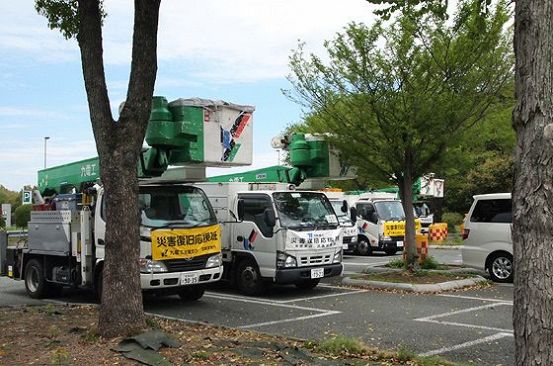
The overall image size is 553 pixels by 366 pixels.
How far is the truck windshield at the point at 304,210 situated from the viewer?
12172 mm

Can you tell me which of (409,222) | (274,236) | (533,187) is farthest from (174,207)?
(533,187)

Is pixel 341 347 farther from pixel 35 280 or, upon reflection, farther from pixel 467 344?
pixel 35 280

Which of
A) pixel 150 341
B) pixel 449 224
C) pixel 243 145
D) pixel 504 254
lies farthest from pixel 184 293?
pixel 449 224

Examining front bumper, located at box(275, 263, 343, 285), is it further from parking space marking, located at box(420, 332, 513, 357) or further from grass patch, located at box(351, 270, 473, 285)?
parking space marking, located at box(420, 332, 513, 357)

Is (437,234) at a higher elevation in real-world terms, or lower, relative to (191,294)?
higher

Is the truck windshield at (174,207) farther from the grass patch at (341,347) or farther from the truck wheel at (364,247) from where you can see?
the truck wheel at (364,247)

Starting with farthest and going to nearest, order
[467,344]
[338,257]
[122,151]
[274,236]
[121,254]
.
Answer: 1. [338,257]
2. [274,236]
3. [467,344]
4. [122,151]
5. [121,254]

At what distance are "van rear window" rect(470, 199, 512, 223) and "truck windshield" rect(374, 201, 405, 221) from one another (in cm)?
855

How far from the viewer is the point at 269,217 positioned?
1198 cm

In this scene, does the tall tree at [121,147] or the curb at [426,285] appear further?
the curb at [426,285]

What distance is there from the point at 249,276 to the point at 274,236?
3.95ft

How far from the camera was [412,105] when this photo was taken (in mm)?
12961

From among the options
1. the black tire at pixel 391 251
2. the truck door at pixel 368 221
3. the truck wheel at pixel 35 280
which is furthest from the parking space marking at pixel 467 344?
the black tire at pixel 391 251

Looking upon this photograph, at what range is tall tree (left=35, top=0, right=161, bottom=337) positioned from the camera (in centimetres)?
726
